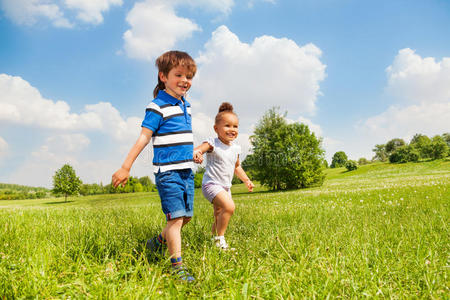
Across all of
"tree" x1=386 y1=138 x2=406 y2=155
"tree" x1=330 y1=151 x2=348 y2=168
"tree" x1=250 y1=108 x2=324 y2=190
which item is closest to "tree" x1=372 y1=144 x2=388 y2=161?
"tree" x1=386 y1=138 x2=406 y2=155

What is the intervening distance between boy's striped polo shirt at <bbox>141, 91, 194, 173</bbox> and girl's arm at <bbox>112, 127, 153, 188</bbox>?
87 millimetres

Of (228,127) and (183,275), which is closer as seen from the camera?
(183,275)

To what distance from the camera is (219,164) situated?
14.0 feet

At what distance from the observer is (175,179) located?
3117mm

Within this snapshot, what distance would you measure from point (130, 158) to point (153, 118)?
0.53 m

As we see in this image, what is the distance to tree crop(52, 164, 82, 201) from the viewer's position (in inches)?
1506

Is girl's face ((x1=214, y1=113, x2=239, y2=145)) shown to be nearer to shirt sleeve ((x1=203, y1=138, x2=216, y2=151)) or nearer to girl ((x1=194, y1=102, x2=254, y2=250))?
girl ((x1=194, y1=102, x2=254, y2=250))

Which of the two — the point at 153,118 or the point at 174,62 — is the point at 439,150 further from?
the point at 153,118

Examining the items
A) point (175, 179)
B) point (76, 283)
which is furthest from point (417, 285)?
point (76, 283)

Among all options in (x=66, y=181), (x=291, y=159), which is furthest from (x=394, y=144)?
(x=66, y=181)

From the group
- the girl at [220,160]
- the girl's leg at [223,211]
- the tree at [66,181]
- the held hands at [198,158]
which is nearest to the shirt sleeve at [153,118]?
the held hands at [198,158]

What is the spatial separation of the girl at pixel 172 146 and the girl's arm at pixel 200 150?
267 millimetres

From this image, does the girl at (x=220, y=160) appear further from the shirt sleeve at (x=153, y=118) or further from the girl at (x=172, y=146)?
the shirt sleeve at (x=153, y=118)

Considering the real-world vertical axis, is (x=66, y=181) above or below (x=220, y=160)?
above
